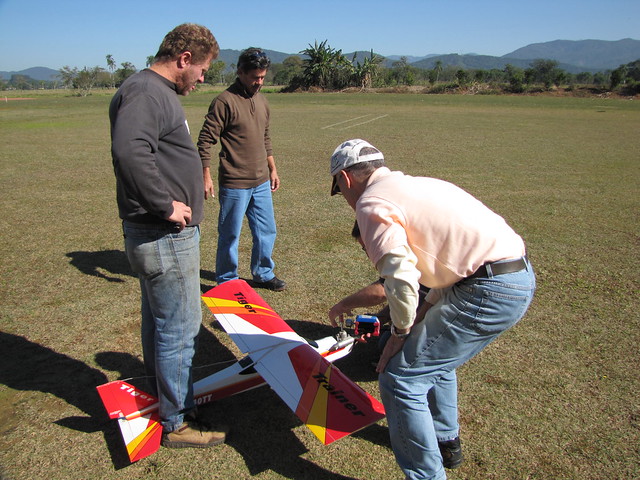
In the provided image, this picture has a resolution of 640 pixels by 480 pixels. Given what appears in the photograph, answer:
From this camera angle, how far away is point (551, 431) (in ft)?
11.1

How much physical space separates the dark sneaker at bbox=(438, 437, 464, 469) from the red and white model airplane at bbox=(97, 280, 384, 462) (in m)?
0.48

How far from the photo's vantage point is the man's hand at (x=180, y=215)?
2.69 meters

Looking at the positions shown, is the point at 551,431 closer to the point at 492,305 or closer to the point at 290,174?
the point at 492,305

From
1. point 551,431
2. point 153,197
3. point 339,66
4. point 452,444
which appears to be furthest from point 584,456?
point 339,66

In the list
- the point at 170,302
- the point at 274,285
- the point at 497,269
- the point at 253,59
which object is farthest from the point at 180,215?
the point at 274,285

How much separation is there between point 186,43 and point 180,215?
99 cm

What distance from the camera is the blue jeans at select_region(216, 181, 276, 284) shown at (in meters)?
5.23

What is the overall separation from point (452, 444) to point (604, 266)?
14.9 ft

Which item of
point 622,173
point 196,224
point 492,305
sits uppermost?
point 196,224

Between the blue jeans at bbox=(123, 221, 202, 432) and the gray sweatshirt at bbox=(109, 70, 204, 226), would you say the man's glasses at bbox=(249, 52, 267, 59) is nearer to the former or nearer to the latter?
the gray sweatshirt at bbox=(109, 70, 204, 226)

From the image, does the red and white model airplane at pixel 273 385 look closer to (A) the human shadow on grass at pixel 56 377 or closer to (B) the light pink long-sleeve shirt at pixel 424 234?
(A) the human shadow on grass at pixel 56 377

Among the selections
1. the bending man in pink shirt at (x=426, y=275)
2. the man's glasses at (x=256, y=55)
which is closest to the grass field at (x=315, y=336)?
the bending man in pink shirt at (x=426, y=275)

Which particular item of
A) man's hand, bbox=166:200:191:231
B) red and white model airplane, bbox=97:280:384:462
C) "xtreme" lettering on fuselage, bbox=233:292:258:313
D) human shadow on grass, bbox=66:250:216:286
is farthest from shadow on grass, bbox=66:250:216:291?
man's hand, bbox=166:200:191:231

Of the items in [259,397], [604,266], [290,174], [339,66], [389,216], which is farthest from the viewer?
[339,66]
